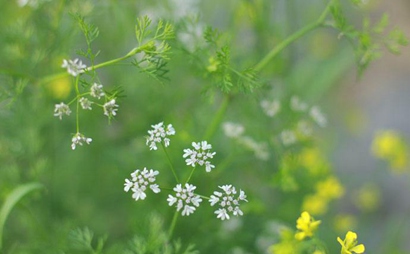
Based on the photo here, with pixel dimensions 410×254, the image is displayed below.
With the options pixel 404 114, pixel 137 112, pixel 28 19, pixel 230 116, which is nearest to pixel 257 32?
pixel 230 116

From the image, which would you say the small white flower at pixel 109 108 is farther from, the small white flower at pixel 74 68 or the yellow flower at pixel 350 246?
the yellow flower at pixel 350 246

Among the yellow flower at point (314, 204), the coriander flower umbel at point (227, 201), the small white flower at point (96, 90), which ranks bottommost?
the coriander flower umbel at point (227, 201)

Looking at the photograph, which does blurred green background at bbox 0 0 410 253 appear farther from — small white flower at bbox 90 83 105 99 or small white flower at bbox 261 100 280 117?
small white flower at bbox 90 83 105 99

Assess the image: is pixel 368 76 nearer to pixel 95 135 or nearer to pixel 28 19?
pixel 95 135

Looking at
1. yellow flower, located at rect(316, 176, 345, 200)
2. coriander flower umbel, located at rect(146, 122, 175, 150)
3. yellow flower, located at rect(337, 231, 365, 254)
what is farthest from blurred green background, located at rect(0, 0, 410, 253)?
yellow flower, located at rect(337, 231, 365, 254)

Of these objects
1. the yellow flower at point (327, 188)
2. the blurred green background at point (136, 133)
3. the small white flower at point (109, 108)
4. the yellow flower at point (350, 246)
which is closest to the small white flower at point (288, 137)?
the blurred green background at point (136, 133)

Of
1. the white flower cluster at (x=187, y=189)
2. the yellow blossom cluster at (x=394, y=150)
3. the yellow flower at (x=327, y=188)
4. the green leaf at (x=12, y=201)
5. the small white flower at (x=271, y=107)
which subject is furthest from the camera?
the yellow blossom cluster at (x=394, y=150)

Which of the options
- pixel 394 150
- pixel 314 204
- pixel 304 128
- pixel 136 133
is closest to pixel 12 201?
pixel 136 133
